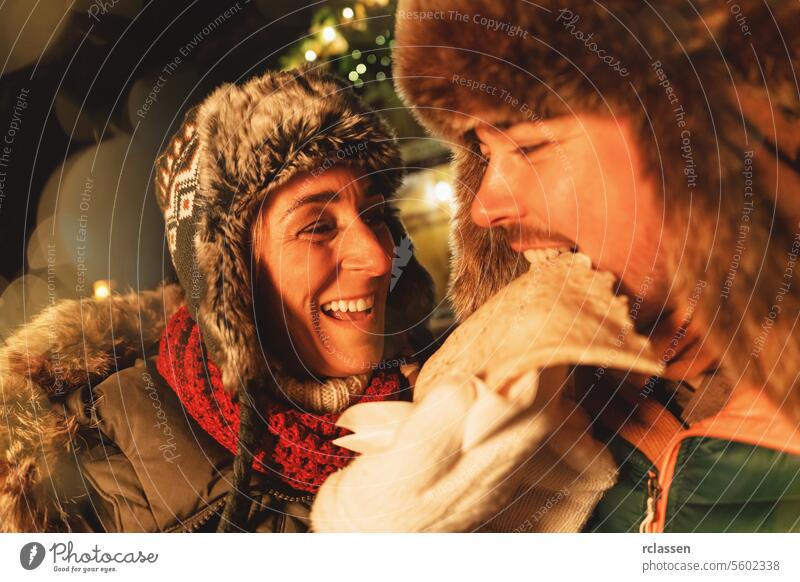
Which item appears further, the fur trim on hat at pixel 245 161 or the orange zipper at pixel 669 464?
the orange zipper at pixel 669 464

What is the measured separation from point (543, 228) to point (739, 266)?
0.29 m

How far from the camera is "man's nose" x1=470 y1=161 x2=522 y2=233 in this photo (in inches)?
37.0

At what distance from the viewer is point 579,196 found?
94 cm

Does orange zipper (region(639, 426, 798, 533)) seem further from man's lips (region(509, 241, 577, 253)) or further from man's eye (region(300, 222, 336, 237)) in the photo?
man's eye (region(300, 222, 336, 237))

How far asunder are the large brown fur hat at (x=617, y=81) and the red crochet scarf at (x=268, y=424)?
0.84ft

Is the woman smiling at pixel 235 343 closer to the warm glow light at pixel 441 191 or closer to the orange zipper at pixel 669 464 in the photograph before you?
the warm glow light at pixel 441 191

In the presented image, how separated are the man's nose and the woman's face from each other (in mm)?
130

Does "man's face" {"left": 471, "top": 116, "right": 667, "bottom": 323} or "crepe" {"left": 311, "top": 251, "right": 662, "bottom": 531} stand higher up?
"man's face" {"left": 471, "top": 116, "right": 667, "bottom": 323}

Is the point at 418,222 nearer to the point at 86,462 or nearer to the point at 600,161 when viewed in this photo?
the point at 600,161

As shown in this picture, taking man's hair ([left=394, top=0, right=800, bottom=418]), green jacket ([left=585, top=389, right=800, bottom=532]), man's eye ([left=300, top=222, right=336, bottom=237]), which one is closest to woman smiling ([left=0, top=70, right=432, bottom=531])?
man's eye ([left=300, top=222, right=336, bottom=237])

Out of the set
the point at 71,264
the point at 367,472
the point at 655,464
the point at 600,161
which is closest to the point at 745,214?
the point at 600,161

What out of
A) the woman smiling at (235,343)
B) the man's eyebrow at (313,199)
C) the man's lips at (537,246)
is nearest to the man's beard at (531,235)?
the man's lips at (537,246)

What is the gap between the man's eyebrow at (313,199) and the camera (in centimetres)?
89

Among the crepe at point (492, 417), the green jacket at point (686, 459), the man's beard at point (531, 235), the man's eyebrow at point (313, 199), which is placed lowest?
the green jacket at point (686, 459)
